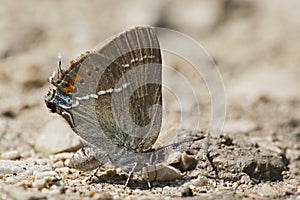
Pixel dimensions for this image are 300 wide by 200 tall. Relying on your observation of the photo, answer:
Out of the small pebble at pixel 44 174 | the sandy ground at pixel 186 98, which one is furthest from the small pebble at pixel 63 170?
the small pebble at pixel 44 174

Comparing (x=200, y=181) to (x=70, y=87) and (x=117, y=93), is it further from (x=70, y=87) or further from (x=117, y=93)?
(x=70, y=87)

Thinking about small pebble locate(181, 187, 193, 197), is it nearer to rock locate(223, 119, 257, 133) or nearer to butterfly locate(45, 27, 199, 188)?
butterfly locate(45, 27, 199, 188)

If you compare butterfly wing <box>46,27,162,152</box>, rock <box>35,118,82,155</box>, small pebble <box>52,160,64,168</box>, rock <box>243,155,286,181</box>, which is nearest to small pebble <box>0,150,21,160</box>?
rock <box>35,118,82,155</box>

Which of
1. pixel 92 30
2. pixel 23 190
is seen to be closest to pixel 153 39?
pixel 23 190

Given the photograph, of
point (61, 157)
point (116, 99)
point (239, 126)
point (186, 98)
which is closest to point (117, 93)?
point (116, 99)

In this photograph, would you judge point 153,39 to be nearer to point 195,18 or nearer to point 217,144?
point 217,144
